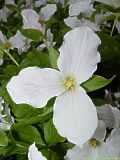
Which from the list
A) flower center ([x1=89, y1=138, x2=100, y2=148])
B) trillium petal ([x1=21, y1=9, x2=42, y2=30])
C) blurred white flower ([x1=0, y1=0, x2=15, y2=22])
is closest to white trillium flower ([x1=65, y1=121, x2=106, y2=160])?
flower center ([x1=89, y1=138, x2=100, y2=148])

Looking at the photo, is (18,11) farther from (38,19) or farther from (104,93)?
(104,93)

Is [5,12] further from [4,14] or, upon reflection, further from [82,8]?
[82,8]

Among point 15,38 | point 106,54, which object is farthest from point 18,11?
point 106,54

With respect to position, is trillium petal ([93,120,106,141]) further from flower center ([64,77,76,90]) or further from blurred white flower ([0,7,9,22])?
blurred white flower ([0,7,9,22])

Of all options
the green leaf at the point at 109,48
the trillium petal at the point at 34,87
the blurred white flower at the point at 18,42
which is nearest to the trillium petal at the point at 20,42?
the blurred white flower at the point at 18,42

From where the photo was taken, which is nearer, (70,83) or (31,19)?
(70,83)

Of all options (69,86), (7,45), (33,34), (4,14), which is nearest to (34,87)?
(69,86)
